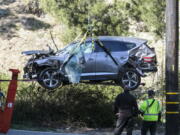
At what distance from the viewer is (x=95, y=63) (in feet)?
42.7

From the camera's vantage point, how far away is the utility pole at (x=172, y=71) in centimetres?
1026

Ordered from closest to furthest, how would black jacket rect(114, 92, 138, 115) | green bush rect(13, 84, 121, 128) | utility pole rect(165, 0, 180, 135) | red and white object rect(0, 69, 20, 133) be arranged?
utility pole rect(165, 0, 180, 135) < black jacket rect(114, 92, 138, 115) < red and white object rect(0, 69, 20, 133) < green bush rect(13, 84, 121, 128)

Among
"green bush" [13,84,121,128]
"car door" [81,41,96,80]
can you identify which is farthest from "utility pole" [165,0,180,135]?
"green bush" [13,84,121,128]

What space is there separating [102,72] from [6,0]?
924 inches

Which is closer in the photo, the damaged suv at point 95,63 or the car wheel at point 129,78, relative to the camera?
the damaged suv at point 95,63

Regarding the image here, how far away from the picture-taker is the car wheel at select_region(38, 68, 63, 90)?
1262 centimetres

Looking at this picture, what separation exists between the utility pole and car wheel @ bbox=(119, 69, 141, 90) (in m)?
2.83

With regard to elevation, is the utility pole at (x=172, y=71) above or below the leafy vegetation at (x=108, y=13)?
below

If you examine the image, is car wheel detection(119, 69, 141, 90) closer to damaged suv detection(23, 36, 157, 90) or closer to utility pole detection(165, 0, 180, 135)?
damaged suv detection(23, 36, 157, 90)

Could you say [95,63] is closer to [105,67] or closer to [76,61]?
[105,67]

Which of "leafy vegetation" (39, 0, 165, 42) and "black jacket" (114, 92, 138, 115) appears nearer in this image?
"black jacket" (114, 92, 138, 115)

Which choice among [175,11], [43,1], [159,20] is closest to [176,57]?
[175,11]

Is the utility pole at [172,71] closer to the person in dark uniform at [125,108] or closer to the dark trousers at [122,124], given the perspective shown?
the person in dark uniform at [125,108]

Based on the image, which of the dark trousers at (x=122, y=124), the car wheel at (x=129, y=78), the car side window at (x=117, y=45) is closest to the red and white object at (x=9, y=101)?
the car side window at (x=117, y=45)
